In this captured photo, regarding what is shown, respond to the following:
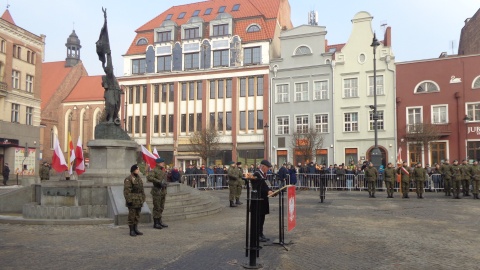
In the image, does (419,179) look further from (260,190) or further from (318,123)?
(318,123)

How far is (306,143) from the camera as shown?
36.8 meters

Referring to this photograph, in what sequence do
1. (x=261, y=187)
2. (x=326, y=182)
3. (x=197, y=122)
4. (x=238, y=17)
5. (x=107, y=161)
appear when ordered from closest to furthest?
1. (x=261, y=187)
2. (x=107, y=161)
3. (x=326, y=182)
4. (x=197, y=122)
5. (x=238, y=17)

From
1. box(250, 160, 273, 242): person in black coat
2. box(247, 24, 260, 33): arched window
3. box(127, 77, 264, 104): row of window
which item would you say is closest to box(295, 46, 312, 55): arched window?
box(127, 77, 264, 104): row of window

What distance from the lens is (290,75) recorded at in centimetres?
4191

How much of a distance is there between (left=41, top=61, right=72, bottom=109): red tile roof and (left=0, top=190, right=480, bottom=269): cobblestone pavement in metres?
52.5

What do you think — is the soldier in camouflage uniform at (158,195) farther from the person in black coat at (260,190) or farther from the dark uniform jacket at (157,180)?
the person in black coat at (260,190)

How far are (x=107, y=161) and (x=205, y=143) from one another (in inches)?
1006

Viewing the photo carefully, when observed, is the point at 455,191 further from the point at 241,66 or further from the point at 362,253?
the point at 241,66

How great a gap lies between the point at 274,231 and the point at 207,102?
35.3 meters

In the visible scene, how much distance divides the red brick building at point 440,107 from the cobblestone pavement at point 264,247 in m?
23.7

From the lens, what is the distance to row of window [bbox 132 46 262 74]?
44031mm

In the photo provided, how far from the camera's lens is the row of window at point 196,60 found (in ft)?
144

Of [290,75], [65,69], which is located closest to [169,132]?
[290,75]

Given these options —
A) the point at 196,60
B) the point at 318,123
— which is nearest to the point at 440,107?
the point at 318,123
